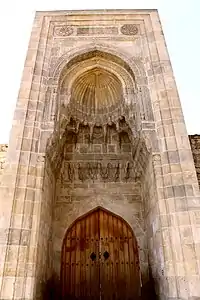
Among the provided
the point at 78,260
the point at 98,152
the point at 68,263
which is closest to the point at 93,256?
the point at 78,260

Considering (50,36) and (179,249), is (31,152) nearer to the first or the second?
(179,249)

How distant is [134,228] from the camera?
585 centimetres

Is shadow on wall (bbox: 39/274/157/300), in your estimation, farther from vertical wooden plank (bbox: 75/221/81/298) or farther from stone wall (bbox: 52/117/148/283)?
stone wall (bbox: 52/117/148/283)

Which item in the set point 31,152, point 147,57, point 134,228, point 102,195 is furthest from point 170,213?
point 147,57

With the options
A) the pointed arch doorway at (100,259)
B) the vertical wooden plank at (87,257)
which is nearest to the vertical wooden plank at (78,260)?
the pointed arch doorway at (100,259)

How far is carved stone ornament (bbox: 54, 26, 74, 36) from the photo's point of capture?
21.7 feet

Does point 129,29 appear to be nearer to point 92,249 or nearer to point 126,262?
point 92,249

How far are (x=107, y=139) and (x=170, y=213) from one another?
284 cm

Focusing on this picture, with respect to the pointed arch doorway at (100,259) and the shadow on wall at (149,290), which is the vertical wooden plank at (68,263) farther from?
the shadow on wall at (149,290)

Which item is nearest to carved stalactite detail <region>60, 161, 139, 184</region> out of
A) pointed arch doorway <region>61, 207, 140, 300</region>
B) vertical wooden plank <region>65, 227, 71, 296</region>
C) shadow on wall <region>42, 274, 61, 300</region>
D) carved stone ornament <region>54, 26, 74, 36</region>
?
pointed arch doorway <region>61, 207, 140, 300</region>

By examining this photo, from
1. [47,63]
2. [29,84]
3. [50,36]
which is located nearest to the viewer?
[29,84]

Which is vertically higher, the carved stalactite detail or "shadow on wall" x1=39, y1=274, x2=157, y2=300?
the carved stalactite detail

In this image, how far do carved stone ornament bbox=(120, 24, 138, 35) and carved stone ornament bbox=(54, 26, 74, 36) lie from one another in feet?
4.23

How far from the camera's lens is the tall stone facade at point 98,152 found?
13.3ft
